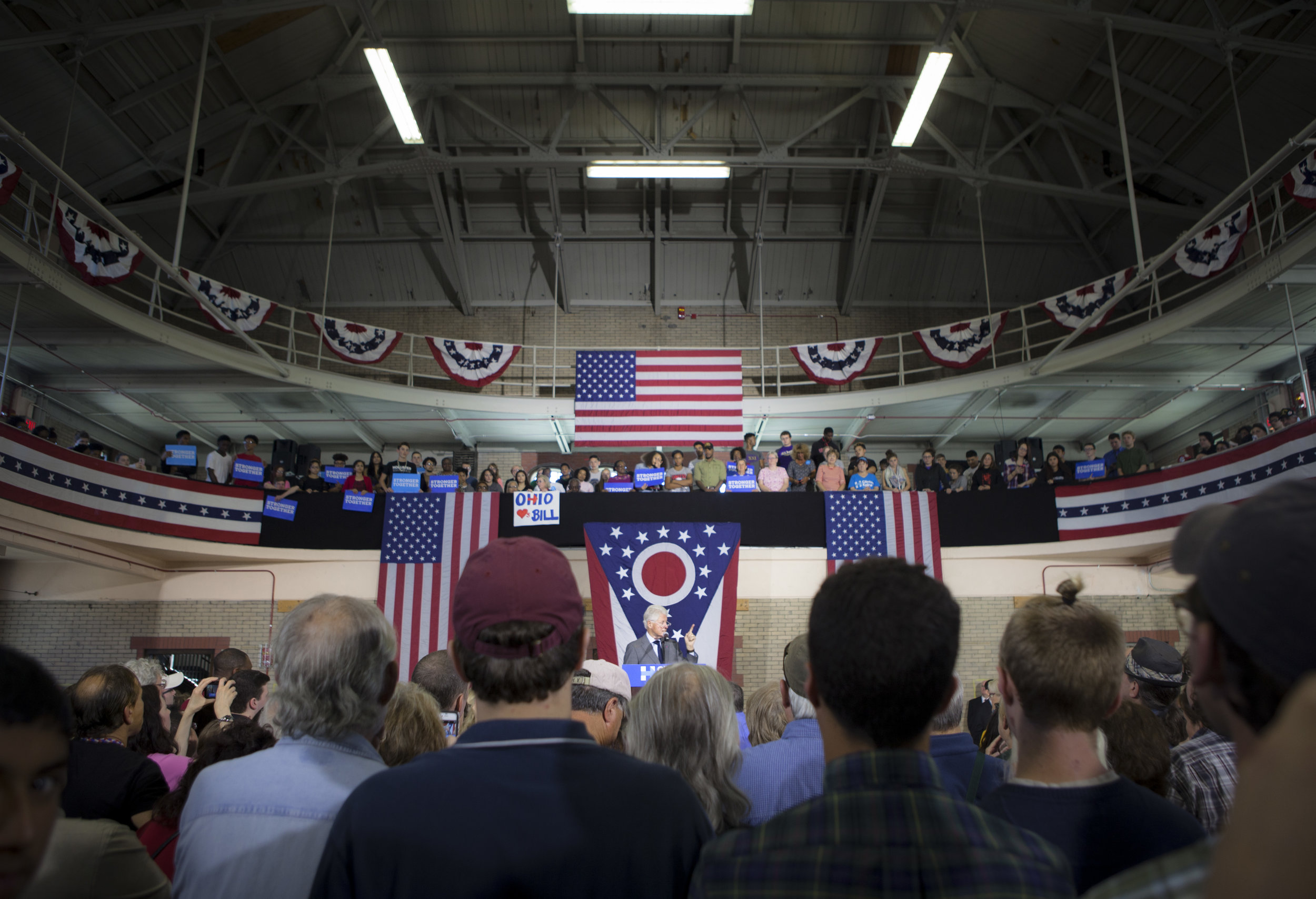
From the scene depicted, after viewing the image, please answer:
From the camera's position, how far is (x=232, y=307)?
42.9ft

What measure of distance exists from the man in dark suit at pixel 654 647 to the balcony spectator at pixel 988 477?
6241 mm

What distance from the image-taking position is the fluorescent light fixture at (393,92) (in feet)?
35.4

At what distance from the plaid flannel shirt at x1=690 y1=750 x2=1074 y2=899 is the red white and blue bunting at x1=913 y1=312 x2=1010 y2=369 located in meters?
13.8

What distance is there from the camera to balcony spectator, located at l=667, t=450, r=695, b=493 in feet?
43.0

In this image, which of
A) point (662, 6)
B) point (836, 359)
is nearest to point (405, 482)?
point (836, 359)

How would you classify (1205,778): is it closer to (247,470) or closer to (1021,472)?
(1021,472)

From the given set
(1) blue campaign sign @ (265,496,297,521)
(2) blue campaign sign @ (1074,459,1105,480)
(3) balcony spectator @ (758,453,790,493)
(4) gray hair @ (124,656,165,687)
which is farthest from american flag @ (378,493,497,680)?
(2) blue campaign sign @ (1074,459,1105,480)

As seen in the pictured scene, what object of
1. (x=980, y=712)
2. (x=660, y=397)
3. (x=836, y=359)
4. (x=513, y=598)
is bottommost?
(x=980, y=712)

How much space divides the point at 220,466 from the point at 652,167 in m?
9.04

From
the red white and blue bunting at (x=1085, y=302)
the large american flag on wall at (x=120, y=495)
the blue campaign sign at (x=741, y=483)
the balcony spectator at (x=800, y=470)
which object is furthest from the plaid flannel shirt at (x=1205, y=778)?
the large american flag on wall at (x=120, y=495)

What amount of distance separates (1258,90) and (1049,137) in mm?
4087

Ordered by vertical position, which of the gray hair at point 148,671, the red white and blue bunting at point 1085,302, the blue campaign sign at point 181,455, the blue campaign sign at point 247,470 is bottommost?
the gray hair at point 148,671

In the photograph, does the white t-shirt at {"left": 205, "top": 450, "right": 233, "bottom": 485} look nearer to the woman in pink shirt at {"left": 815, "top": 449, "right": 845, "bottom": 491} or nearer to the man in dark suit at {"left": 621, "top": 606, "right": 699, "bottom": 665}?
the man in dark suit at {"left": 621, "top": 606, "right": 699, "bottom": 665}

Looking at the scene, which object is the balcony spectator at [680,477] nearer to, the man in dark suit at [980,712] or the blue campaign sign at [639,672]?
the blue campaign sign at [639,672]
